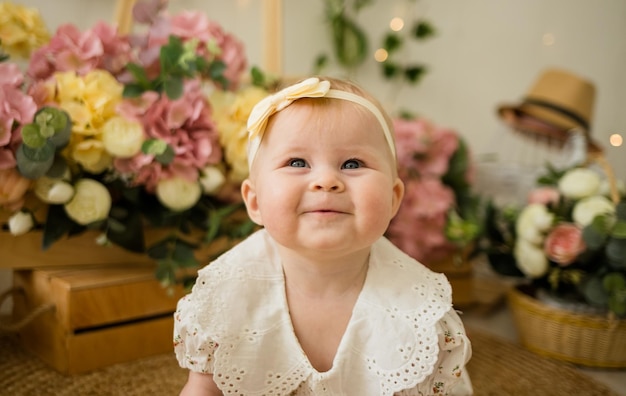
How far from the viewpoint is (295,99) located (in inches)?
33.8

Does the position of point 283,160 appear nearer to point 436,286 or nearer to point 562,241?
point 436,286

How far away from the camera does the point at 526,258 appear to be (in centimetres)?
142

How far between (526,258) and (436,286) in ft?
2.02

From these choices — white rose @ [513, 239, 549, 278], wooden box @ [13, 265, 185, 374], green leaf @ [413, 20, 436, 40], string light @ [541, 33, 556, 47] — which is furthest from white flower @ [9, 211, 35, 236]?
string light @ [541, 33, 556, 47]

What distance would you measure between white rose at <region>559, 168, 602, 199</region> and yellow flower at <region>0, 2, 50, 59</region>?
4.05 ft

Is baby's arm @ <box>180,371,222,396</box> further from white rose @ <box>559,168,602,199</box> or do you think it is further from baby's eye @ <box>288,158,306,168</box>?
white rose @ <box>559,168,602,199</box>

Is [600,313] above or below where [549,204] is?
below

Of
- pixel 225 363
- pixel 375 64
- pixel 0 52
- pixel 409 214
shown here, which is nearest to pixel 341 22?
pixel 375 64

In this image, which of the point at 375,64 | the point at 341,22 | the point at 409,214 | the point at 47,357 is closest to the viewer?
the point at 47,357

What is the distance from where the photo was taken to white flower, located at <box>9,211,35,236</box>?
42.7 inches

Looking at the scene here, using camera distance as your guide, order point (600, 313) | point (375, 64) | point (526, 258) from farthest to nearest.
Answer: point (375, 64) → point (526, 258) → point (600, 313)

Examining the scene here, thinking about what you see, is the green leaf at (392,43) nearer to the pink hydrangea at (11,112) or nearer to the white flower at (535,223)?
the white flower at (535,223)

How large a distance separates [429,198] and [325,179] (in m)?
0.84

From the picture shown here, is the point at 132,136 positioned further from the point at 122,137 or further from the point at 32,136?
the point at 32,136
